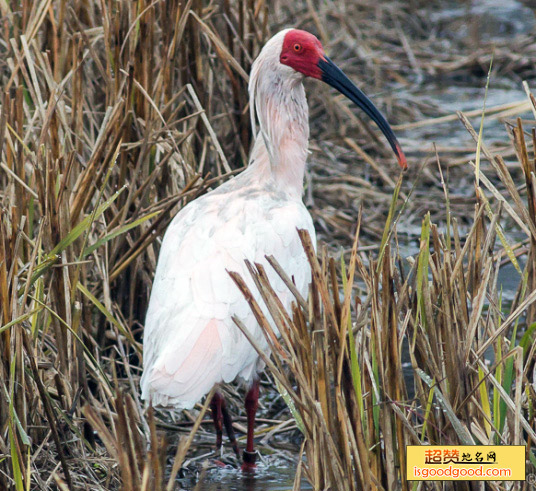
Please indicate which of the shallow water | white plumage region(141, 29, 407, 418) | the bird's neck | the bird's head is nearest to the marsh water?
the shallow water

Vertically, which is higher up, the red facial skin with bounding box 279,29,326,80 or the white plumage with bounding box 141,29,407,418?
the red facial skin with bounding box 279,29,326,80

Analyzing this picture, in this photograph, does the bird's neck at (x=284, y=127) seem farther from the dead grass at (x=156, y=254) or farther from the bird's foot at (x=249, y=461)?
the bird's foot at (x=249, y=461)

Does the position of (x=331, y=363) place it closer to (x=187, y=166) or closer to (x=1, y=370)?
(x=1, y=370)

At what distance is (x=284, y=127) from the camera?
360 centimetres

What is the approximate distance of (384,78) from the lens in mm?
7031

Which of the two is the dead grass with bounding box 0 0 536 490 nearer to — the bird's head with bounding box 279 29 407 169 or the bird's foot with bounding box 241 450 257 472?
the bird's foot with bounding box 241 450 257 472

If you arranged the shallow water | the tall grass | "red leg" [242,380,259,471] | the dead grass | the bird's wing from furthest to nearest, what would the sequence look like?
"red leg" [242,380,259,471]
the shallow water
the bird's wing
the tall grass
the dead grass

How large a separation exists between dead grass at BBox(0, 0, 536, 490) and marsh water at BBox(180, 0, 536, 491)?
120mm

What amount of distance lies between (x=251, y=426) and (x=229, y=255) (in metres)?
0.57

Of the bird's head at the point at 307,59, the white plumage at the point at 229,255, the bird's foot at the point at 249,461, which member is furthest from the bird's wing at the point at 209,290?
the bird's head at the point at 307,59

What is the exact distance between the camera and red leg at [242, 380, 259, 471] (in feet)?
10.4

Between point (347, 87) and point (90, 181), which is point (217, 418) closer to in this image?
point (90, 181)

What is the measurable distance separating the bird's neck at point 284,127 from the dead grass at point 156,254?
23 centimetres

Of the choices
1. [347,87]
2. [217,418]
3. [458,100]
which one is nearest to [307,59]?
[347,87]
